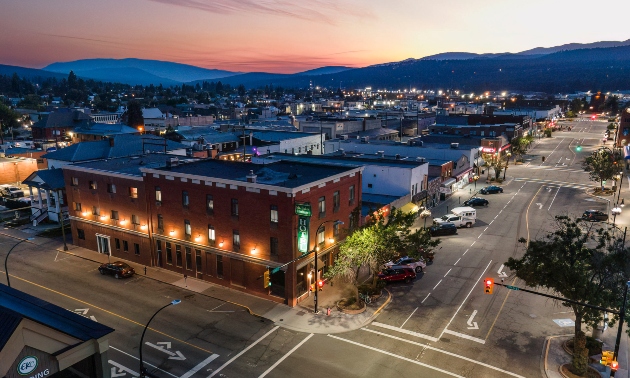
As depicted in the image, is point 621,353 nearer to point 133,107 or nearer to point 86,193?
point 86,193

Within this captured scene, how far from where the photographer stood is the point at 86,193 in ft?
169

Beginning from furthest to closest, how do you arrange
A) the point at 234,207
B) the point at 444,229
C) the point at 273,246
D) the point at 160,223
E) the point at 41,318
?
the point at 444,229 → the point at 160,223 → the point at 234,207 → the point at 273,246 → the point at 41,318

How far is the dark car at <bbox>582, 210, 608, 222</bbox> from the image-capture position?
200 feet

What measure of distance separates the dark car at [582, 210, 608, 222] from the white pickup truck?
54.4ft

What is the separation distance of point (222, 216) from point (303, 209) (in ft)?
30.2

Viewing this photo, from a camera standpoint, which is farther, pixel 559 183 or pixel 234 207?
pixel 559 183

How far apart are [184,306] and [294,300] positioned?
9630mm

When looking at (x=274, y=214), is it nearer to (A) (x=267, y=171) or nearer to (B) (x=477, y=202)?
(A) (x=267, y=171)

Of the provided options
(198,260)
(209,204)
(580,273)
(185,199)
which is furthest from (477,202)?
(185,199)

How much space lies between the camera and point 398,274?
4184 centimetres

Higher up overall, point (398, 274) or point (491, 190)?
point (398, 274)

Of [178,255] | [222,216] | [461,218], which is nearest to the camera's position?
Answer: [222,216]

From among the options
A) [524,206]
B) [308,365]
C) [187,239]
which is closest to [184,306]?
[187,239]

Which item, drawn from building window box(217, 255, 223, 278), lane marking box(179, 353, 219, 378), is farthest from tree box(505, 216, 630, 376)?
building window box(217, 255, 223, 278)
